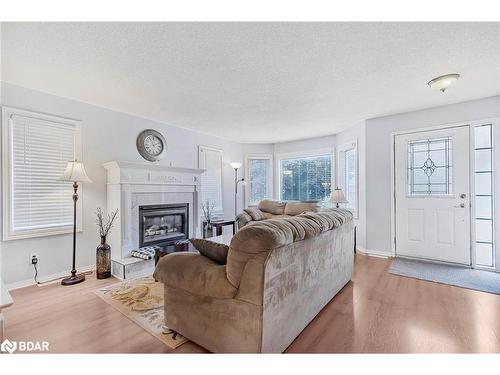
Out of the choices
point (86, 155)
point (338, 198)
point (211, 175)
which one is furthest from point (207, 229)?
point (338, 198)

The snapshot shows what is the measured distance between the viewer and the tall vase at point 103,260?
3.03 metres

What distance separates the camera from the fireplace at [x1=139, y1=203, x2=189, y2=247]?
11.9 ft

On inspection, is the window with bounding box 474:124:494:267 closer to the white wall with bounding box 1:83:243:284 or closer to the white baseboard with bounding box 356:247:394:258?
the white baseboard with bounding box 356:247:394:258

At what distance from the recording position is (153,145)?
411 cm

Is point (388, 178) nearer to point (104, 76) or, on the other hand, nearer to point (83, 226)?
point (104, 76)

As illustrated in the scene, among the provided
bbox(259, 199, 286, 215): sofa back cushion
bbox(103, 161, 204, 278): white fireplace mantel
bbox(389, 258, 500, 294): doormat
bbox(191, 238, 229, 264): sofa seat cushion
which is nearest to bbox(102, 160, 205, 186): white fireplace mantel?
bbox(103, 161, 204, 278): white fireplace mantel

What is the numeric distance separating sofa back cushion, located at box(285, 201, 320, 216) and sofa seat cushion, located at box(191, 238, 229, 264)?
3.18m

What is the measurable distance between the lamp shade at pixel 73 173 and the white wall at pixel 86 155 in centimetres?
43

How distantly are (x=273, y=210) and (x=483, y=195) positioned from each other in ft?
10.8

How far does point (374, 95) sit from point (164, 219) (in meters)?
3.70

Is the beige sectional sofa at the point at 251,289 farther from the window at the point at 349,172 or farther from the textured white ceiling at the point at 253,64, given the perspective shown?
the window at the point at 349,172

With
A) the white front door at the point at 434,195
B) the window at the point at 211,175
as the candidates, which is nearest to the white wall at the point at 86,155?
the window at the point at 211,175

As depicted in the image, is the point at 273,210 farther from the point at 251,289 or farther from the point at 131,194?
the point at 251,289
